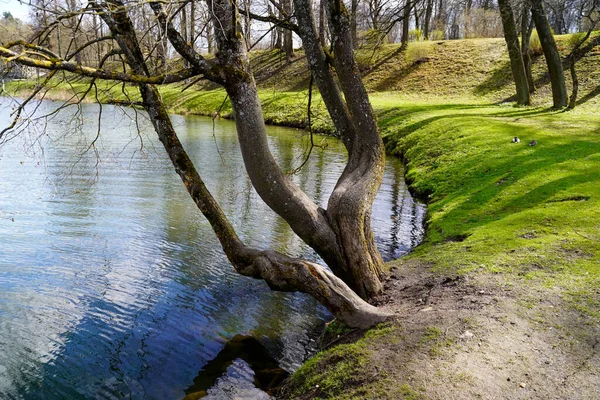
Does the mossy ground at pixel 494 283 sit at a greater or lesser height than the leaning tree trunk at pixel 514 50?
lesser

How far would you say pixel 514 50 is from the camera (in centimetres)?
2389

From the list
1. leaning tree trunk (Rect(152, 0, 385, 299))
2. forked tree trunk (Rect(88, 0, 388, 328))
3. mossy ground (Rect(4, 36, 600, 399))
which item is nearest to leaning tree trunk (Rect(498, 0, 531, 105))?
A: mossy ground (Rect(4, 36, 600, 399))

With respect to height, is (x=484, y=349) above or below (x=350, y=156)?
below

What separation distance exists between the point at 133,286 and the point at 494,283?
231 inches

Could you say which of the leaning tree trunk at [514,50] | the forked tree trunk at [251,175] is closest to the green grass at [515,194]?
the forked tree trunk at [251,175]

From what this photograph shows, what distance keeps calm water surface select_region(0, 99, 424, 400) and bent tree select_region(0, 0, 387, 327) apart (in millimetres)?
727

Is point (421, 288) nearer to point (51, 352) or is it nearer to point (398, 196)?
point (51, 352)

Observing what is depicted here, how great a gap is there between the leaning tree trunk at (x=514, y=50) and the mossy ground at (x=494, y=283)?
22.2 ft

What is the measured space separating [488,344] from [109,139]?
22268 millimetres

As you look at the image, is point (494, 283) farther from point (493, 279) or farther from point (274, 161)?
point (274, 161)

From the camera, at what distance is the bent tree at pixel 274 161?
638cm

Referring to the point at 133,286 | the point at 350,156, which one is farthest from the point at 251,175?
the point at 133,286

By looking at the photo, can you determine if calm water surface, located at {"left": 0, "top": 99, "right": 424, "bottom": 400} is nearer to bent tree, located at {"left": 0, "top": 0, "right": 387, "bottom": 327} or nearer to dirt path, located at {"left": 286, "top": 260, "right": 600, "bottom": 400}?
bent tree, located at {"left": 0, "top": 0, "right": 387, "bottom": 327}

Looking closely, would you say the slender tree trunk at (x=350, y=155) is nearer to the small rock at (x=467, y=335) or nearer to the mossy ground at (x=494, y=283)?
the mossy ground at (x=494, y=283)
